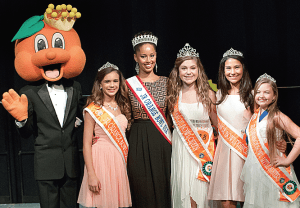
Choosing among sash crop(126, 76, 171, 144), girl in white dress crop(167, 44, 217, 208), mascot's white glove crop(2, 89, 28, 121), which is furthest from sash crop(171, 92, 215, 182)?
mascot's white glove crop(2, 89, 28, 121)

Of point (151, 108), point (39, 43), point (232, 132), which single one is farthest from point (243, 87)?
point (39, 43)

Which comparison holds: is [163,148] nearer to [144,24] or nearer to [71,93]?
[71,93]

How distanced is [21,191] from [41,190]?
4.78 ft

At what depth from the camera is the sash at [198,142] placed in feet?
7.50

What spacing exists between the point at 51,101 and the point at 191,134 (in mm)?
1111

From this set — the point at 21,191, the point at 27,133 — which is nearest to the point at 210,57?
the point at 27,133

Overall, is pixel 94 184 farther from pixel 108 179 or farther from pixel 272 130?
pixel 272 130

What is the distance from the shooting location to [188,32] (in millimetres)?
3229

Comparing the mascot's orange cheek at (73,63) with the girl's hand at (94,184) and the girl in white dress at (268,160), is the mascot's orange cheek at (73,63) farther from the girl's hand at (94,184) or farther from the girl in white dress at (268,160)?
the girl in white dress at (268,160)

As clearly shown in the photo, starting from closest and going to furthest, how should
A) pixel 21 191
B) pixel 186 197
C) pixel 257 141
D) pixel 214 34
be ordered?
1. pixel 257 141
2. pixel 186 197
3. pixel 214 34
4. pixel 21 191

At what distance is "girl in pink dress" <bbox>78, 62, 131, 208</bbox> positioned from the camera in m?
2.20

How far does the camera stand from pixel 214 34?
321 cm

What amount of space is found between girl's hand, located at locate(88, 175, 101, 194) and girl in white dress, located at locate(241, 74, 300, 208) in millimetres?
1032

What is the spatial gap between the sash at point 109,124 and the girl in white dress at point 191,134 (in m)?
0.41
